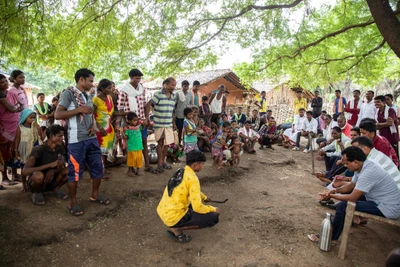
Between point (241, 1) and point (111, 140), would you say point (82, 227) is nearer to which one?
point (111, 140)

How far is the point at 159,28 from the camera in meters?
5.62

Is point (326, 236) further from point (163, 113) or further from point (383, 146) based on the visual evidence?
point (163, 113)

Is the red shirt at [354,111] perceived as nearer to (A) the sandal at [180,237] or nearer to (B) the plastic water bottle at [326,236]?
(B) the plastic water bottle at [326,236]

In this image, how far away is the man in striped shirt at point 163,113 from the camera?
5.13 metres

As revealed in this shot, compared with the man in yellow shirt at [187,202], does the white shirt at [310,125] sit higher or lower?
higher

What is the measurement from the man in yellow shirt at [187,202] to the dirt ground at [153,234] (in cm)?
33

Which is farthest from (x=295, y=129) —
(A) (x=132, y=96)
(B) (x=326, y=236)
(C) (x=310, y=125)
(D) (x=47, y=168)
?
(D) (x=47, y=168)

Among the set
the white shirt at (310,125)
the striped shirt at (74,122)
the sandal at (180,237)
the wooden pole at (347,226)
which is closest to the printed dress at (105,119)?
the striped shirt at (74,122)

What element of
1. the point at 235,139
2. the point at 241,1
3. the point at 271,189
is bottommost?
the point at 271,189

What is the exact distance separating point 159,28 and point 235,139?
312 centimetres

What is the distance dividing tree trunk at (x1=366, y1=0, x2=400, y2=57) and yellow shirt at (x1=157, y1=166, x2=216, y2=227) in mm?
3694

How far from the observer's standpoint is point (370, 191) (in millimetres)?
3262

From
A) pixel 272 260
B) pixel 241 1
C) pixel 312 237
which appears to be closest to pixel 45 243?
pixel 272 260

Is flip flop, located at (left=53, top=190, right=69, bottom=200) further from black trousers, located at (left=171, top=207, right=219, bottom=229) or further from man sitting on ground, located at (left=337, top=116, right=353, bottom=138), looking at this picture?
man sitting on ground, located at (left=337, top=116, right=353, bottom=138)
